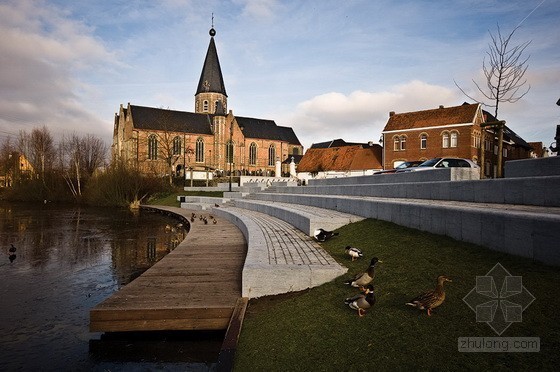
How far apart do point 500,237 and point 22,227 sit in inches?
924

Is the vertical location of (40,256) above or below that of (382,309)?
below

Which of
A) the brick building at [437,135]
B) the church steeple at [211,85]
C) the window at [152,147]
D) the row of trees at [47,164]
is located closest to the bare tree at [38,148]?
→ the row of trees at [47,164]

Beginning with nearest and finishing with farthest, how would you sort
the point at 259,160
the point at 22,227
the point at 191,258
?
the point at 191,258 → the point at 22,227 → the point at 259,160

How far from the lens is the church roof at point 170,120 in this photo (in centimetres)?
7131

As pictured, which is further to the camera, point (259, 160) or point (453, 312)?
point (259, 160)

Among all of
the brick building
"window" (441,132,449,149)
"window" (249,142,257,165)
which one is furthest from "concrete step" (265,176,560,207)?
"window" (249,142,257,165)

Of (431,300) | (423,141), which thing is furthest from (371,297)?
(423,141)

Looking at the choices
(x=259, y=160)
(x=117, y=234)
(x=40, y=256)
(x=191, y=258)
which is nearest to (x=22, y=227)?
(x=117, y=234)

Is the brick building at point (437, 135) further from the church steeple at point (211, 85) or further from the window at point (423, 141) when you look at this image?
the church steeple at point (211, 85)

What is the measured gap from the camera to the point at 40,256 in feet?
41.3

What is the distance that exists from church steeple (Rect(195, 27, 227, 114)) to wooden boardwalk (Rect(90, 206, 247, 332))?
75974mm

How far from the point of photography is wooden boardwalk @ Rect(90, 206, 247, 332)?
5.46 meters

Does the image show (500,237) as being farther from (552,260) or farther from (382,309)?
(382,309)

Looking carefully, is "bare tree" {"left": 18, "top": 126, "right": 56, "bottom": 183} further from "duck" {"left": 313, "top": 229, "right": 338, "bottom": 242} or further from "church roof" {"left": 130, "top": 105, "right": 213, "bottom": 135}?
"duck" {"left": 313, "top": 229, "right": 338, "bottom": 242}
